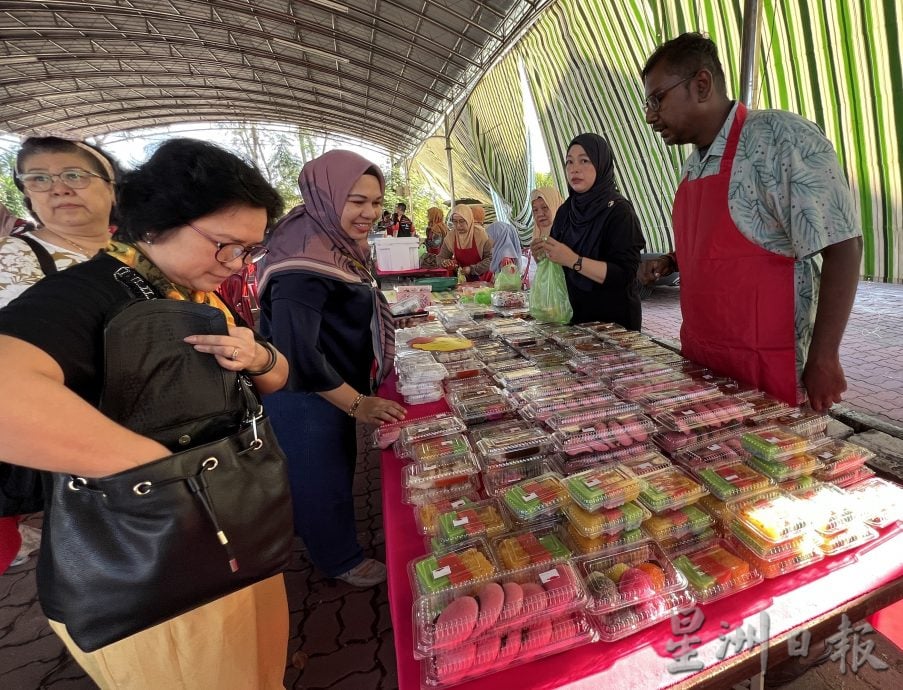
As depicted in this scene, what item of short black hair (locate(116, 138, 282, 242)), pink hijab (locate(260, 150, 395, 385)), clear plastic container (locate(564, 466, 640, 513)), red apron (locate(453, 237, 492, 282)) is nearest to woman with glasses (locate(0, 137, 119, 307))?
pink hijab (locate(260, 150, 395, 385))

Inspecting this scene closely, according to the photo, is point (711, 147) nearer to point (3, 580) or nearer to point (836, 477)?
point (836, 477)

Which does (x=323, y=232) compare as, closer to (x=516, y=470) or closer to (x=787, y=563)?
(x=516, y=470)

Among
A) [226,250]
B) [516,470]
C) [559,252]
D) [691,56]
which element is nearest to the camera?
[226,250]

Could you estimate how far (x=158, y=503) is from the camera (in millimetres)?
727

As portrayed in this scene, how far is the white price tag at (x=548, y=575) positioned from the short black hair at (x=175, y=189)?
3.61 ft

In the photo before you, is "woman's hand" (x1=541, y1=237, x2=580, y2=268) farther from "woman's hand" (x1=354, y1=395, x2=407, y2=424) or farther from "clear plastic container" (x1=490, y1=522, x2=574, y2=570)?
"clear plastic container" (x1=490, y1=522, x2=574, y2=570)

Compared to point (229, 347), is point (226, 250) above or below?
above

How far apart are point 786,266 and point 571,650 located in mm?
1500

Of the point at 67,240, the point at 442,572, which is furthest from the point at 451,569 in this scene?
the point at 67,240

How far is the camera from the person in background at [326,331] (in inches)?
58.9

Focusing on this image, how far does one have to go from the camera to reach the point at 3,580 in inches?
97.1

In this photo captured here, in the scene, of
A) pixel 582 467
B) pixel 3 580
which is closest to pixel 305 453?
pixel 582 467

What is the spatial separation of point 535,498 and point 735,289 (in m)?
1.19

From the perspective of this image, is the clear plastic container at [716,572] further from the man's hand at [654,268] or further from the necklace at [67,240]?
the necklace at [67,240]
